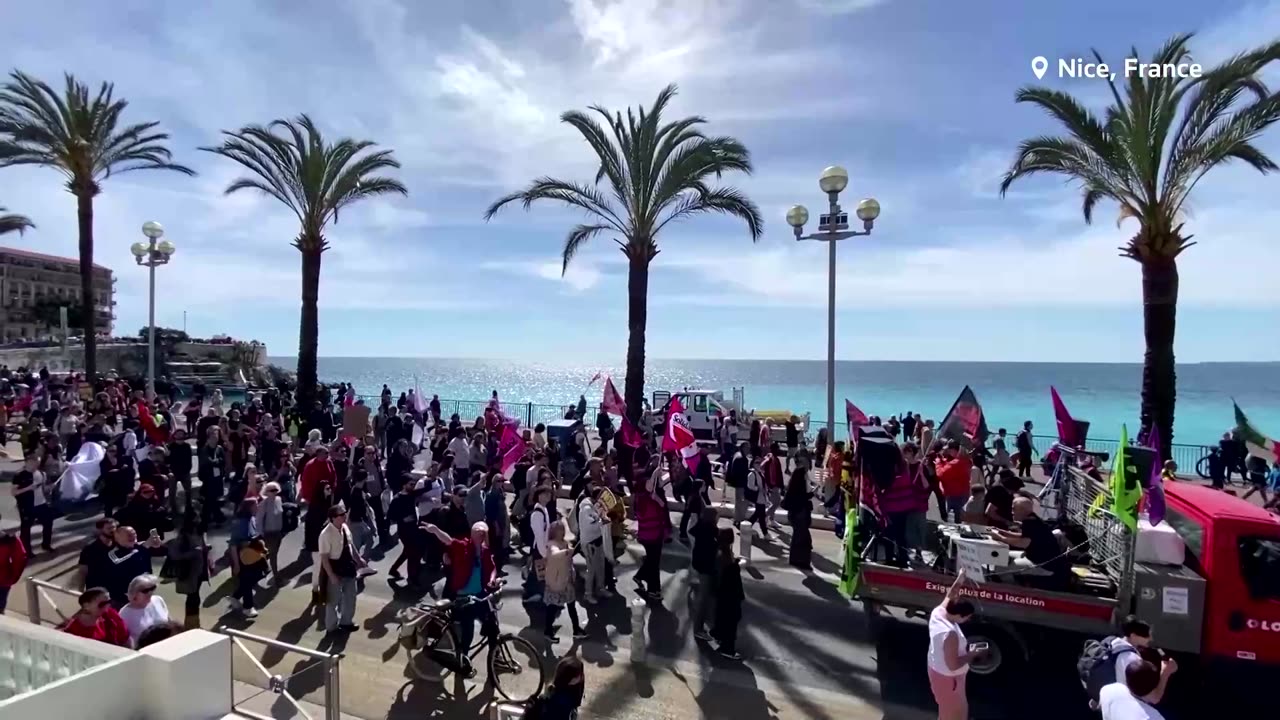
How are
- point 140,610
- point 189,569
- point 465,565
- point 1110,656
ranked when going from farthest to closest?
point 189,569
point 465,565
point 140,610
point 1110,656

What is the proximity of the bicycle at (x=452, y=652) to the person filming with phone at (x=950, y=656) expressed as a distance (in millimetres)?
3551

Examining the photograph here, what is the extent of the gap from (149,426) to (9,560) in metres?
8.97

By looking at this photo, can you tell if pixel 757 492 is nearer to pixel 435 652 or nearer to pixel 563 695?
pixel 435 652

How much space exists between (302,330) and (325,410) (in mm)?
3963

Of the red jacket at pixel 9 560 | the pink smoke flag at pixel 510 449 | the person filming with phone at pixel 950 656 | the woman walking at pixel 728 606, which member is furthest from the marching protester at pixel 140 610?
the pink smoke flag at pixel 510 449

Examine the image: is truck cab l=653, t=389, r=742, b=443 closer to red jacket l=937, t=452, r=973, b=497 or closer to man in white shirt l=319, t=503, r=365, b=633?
red jacket l=937, t=452, r=973, b=497

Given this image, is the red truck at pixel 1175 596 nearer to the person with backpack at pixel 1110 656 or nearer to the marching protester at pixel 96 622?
the person with backpack at pixel 1110 656

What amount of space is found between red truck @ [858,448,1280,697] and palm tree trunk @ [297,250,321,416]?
796 inches

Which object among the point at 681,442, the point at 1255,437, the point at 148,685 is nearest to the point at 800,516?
the point at 681,442

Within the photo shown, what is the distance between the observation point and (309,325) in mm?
22969

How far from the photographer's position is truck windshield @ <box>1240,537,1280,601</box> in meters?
6.34

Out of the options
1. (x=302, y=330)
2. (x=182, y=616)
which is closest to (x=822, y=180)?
(x=182, y=616)

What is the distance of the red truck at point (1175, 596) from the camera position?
6371 millimetres

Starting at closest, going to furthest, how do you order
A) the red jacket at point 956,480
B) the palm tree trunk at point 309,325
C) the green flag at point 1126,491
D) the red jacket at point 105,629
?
the red jacket at point 105,629 < the green flag at point 1126,491 < the red jacket at point 956,480 < the palm tree trunk at point 309,325
